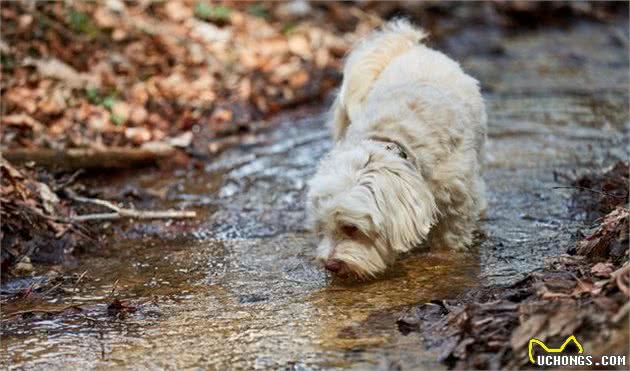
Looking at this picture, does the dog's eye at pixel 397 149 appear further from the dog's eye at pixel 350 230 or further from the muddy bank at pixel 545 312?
the muddy bank at pixel 545 312

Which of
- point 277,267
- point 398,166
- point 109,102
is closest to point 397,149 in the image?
point 398,166

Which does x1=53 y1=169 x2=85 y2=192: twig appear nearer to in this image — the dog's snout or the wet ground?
the wet ground

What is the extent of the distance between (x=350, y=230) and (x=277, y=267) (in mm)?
728

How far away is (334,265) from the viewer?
16.4 feet

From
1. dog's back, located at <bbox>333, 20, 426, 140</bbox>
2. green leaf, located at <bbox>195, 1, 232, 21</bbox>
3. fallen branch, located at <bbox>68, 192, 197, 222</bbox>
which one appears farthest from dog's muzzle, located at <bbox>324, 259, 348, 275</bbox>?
green leaf, located at <bbox>195, 1, 232, 21</bbox>

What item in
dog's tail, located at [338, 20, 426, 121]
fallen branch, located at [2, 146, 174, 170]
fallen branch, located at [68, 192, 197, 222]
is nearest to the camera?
fallen branch, located at [68, 192, 197, 222]

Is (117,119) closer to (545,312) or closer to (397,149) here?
(397,149)

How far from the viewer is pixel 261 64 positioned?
11.3 meters

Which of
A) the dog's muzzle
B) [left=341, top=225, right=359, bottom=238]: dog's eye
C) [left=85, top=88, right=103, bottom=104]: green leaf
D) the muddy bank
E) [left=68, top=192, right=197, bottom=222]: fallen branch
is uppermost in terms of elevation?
the muddy bank

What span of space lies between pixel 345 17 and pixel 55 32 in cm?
500

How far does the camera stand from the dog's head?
4.90 meters

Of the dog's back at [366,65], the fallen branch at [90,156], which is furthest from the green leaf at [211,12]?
the dog's back at [366,65]

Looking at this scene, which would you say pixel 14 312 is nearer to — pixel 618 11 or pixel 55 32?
pixel 55 32

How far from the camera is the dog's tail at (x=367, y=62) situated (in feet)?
22.0
